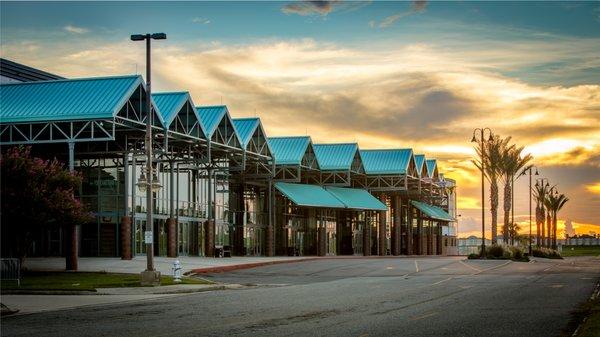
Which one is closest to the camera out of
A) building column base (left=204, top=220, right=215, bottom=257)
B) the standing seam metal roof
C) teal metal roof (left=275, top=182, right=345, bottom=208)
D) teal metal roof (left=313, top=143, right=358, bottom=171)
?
the standing seam metal roof

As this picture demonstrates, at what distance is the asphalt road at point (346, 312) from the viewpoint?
17281 millimetres

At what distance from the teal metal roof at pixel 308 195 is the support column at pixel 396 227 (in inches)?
694

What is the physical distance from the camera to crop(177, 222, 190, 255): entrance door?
5772cm

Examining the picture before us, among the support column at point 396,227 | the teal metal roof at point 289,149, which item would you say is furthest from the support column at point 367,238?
the teal metal roof at point 289,149

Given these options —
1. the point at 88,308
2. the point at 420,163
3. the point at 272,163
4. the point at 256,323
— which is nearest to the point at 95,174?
the point at 272,163

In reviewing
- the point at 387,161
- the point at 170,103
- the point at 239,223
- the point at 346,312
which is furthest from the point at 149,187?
the point at 387,161

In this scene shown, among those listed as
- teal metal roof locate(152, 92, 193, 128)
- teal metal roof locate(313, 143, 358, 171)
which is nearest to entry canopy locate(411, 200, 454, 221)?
teal metal roof locate(313, 143, 358, 171)

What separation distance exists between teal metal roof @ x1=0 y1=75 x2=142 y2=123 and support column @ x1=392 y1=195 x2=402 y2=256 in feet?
171

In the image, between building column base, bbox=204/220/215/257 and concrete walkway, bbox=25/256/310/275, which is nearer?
concrete walkway, bbox=25/256/310/275

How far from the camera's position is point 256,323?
725 inches

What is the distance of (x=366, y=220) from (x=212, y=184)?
92.9 feet

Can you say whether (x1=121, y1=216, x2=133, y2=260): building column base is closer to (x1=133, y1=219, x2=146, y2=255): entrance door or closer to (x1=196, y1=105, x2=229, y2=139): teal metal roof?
(x1=133, y1=219, x2=146, y2=255): entrance door

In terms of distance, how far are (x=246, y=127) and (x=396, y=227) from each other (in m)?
34.0

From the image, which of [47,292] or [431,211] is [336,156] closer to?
[431,211]
